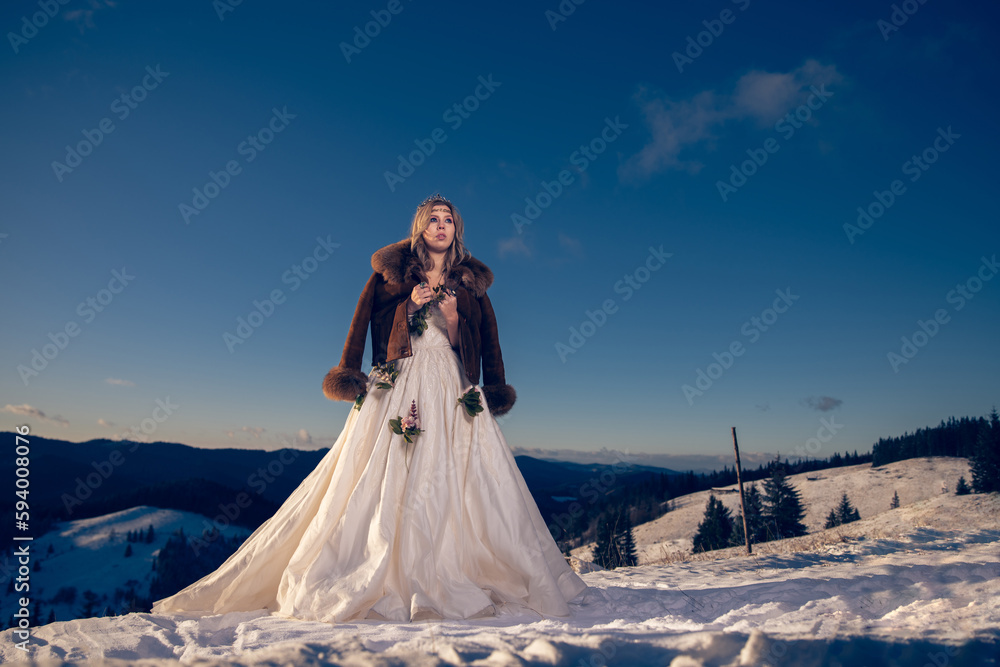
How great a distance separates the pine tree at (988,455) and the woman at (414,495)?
44.9 metres

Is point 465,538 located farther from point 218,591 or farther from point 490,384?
point 218,591

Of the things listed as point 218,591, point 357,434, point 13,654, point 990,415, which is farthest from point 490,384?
point 990,415

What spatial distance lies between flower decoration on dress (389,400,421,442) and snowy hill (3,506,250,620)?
Result: 66251mm

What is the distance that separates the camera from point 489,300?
15.8ft

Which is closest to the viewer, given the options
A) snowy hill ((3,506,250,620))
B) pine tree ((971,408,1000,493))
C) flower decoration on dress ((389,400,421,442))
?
flower decoration on dress ((389,400,421,442))

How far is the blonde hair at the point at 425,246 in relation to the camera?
4555 millimetres

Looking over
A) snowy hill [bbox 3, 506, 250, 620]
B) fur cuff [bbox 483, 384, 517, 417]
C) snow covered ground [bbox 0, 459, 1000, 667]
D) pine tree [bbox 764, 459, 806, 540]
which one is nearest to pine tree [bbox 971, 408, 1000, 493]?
pine tree [bbox 764, 459, 806, 540]

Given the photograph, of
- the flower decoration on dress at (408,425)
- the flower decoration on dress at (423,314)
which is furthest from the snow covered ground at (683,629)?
the flower decoration on dress at (423,314)

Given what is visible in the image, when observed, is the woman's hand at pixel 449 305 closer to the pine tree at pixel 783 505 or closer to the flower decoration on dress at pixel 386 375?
the flower decoration on dress at pixel 386 375

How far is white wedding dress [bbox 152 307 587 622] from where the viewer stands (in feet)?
10.8

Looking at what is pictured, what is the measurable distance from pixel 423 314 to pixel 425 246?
702 millimetres

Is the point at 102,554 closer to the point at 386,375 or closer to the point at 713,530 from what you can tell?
the point at 713,530

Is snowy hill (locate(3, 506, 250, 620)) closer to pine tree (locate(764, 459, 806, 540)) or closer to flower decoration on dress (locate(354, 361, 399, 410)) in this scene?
flower decoration on dress (locate(354, 361, 399, 410))

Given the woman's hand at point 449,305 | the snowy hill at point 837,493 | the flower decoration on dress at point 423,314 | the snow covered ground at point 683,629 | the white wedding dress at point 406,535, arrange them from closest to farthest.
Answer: the snow covered ground at point 683,629
the white wedding dress at point 406,535
the flower decoration on dress at point 423,314
the woman's hand at point 449,305
the snowy hill at point 837,493
